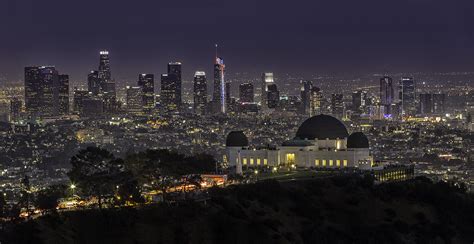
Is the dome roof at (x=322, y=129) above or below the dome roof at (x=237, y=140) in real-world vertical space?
above

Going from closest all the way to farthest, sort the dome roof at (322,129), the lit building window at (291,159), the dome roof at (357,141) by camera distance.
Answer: the dome roof at (357,141)
the lit building window at (291,159)
the dome roof at (322,129)

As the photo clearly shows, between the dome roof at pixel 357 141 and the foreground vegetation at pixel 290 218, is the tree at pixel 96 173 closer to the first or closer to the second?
the foreground vegetation at pixel 290 218

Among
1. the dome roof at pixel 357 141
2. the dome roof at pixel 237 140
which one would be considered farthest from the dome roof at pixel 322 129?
the dome roof at pixel 237 140

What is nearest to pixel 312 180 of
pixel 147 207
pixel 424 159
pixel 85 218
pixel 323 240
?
pixel 323 240

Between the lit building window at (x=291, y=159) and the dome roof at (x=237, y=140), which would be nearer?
the lit building window at (x=291, y=159)

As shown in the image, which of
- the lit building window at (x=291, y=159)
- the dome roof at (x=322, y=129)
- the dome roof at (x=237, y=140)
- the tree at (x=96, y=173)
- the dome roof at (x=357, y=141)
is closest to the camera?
the tree at (x=96, y=173)

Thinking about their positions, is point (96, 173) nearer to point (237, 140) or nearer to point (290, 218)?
point (290, 218)

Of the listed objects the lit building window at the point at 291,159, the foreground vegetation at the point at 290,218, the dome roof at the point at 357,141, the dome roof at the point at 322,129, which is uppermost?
the dome roof at the point at 322,129

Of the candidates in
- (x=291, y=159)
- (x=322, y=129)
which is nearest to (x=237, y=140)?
(x=291, y=159)
